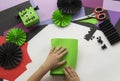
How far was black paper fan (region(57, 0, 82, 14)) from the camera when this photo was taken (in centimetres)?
76

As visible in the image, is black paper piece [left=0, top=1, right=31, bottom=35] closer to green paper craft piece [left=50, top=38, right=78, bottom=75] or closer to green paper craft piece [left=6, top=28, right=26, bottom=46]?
green paper craft piece [left=6, top=28, right=26, bottom=46]

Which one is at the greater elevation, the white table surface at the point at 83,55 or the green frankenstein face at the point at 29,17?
the green frankenstein face at the point at 29,17

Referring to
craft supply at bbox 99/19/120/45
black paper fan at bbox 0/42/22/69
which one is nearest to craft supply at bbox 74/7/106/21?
craft supply at bbox 99/19/120/45

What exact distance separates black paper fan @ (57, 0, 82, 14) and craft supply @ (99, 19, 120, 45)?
10 centimetres

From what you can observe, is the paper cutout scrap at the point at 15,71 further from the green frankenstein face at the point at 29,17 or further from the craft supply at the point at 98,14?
the craft supply at the point at 98,14

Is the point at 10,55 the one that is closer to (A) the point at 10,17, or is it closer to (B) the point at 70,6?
(A) the point at 10,17

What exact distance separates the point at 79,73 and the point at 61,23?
179 millimetres

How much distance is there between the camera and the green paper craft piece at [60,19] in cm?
75

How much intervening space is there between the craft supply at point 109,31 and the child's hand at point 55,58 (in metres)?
0.14

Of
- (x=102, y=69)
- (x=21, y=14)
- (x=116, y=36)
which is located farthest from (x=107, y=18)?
(x=21, y=14)

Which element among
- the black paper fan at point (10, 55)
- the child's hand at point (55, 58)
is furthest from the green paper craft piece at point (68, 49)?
the black paper fan at point (10, 55)

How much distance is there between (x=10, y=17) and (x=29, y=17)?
0.09 meters

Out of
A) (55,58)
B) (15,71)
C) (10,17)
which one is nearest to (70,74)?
(55,58)

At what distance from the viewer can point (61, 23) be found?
0.75 m
